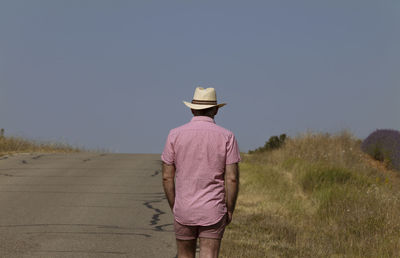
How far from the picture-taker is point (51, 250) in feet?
31.4

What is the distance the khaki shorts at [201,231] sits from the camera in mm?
5465

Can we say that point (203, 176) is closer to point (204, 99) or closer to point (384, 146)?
point (204, 99)

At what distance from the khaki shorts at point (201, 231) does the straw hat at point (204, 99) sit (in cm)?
102

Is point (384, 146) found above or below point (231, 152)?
below

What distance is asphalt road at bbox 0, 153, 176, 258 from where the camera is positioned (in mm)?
A: 9852

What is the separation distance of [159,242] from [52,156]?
1452 cm

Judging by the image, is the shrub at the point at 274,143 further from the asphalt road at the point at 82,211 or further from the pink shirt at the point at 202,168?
the pink shirt at the point at 202,168

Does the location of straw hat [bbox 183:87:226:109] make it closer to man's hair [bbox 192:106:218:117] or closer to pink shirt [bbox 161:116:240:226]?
man's hair [bbox 192:106:218:117]

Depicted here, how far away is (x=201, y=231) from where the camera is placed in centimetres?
550

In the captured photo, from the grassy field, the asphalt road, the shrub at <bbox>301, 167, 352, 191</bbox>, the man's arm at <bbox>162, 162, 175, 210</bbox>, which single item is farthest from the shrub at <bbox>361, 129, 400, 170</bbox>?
the man's arm at <bbox>162, 162, 175, 210</bbox>

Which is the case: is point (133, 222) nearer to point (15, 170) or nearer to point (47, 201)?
point (47, 201)

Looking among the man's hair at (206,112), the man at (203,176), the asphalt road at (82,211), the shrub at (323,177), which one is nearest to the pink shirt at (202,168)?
the man at (203,176)

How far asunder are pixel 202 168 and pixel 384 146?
2409cm

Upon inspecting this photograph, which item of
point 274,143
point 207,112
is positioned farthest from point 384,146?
point 207,112
